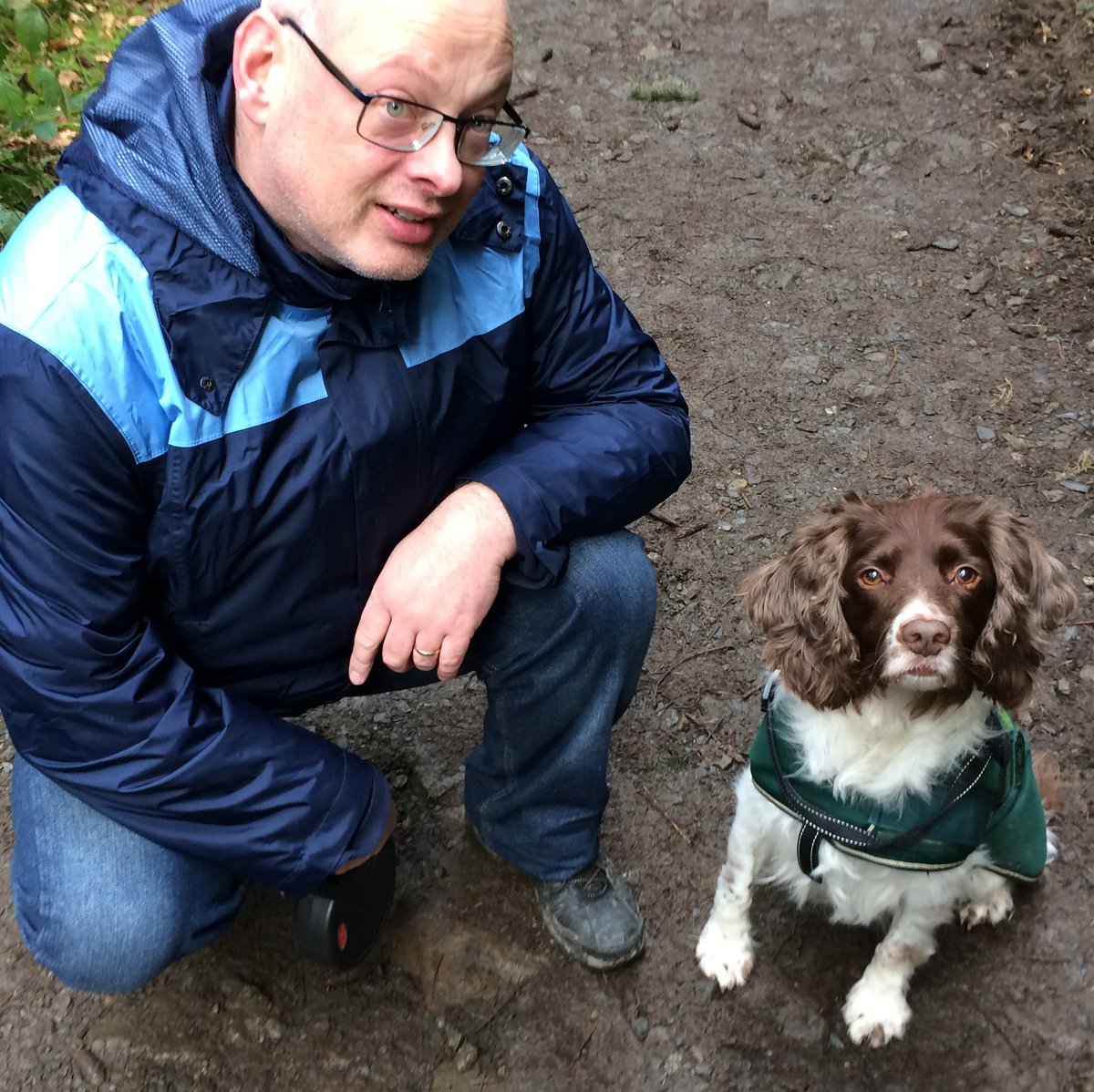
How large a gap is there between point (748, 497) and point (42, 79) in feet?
10.0

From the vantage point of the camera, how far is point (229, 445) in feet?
5.92

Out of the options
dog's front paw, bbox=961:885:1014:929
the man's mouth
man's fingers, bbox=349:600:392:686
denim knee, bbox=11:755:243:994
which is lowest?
dog's front paw, bbox=961:885:1014:929

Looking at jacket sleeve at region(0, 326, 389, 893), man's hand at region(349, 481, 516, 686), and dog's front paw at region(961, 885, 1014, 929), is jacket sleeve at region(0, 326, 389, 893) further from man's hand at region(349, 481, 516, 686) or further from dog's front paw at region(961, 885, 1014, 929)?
dog's front paw at region(961, 885, 1014, 929)

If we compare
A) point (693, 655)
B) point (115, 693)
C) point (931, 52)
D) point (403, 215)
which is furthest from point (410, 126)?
point (931, 52)

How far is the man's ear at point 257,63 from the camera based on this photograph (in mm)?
1625

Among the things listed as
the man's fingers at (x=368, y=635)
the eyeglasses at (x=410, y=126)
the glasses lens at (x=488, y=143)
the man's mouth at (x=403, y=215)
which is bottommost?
the man's fingers at (x=368, y=635)

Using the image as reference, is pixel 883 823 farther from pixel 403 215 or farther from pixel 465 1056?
pixel 403 215

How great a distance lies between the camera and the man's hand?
2.00 m

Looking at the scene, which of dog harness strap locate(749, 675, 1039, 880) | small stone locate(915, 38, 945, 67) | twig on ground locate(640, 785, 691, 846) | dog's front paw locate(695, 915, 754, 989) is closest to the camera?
dog harness strap locate(749, 675, 1039, 880)

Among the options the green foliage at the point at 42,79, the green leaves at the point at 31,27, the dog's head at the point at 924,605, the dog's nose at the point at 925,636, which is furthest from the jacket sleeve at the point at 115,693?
the green leaves at the point at 31,27

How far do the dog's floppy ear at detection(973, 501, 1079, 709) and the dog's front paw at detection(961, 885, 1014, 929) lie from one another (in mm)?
812

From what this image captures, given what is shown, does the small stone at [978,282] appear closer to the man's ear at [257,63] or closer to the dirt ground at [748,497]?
the dirt ground at [748,497]

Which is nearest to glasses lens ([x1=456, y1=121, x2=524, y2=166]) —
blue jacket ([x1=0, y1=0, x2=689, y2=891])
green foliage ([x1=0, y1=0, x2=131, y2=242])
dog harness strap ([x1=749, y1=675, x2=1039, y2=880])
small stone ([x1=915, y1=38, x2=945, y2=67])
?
blue jacket ([x1=0, y1=0, x2=689, y2=891])

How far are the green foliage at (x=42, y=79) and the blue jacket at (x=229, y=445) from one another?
2.41m
